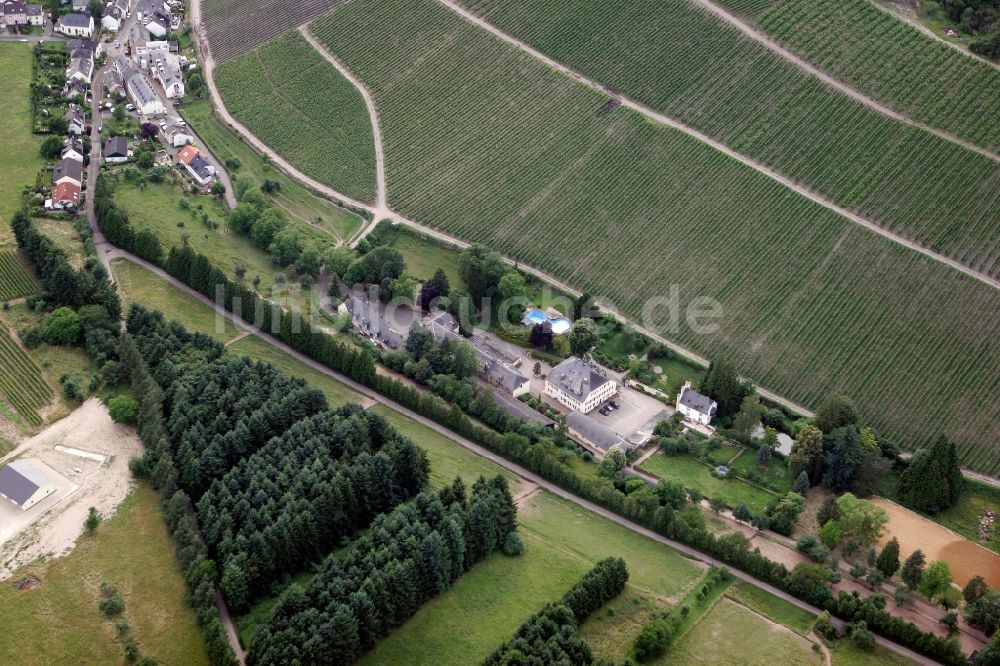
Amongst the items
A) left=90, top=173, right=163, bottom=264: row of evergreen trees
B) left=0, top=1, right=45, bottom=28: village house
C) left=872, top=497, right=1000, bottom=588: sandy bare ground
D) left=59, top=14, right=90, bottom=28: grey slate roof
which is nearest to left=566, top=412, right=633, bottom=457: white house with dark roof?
left=872, top=497, right=1000, bottom=588: sandy bare ground

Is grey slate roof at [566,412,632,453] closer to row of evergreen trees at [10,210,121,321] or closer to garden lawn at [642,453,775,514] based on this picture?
garden lawn at [642,453,775,514]

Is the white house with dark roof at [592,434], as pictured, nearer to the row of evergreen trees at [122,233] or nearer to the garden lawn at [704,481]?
the garden lawn at [704,481]

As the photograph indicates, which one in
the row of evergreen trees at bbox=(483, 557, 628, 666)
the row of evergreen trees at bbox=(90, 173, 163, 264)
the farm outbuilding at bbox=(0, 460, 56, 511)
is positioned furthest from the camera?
the row of evergreen trees at bbox=(90, 173, 163, 264)

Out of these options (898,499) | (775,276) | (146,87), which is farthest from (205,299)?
(898,499)

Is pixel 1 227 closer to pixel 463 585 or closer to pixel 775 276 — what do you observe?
pixel 463 585

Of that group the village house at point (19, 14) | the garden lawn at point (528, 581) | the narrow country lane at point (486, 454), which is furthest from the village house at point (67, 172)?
the garden lawn at point (528, 581)

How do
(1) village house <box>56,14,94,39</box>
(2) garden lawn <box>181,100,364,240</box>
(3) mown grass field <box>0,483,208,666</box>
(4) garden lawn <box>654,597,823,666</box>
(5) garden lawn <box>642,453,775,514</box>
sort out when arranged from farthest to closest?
(1) village house <box>56,14,94,39</box> → (2) garden lawn <box>181,100,364,240</box> → (5) garden lawn <box>642,453,775,514</box> → (4) garden lawn <box>654,597,823,666</box> → (3) mown grass field <box>0,483,208,666</box>

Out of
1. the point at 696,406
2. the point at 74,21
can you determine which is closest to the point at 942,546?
the point at 696,406
